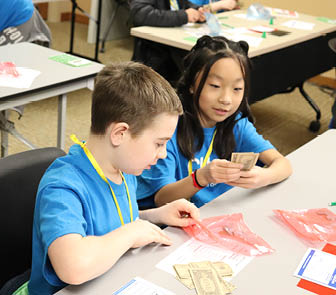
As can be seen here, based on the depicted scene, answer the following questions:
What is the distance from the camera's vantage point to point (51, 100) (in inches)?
171

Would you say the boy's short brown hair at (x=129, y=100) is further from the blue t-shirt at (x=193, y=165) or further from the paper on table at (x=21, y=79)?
the paper on table at (x=21, y=79)

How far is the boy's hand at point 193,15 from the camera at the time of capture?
363cm

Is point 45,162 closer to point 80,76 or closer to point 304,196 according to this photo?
point 304,196

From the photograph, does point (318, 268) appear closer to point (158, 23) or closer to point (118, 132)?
point (118, 132)

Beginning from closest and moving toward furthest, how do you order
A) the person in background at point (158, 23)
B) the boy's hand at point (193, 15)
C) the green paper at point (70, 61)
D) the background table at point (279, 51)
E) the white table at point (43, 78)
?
the white table at point (43, 78) < the green paper at point (70, 61) < the background table at point (279, 51) < the person in background at point (158, 23) < the boy's hand at point (193, 15)

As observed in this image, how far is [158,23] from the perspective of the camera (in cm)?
354

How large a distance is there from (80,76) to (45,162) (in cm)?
111

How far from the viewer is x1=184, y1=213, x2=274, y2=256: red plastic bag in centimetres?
124

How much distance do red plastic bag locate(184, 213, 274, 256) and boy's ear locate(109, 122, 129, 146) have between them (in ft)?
0.97

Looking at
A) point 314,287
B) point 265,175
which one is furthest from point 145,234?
point 265,175

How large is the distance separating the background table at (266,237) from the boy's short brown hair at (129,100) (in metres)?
0.29

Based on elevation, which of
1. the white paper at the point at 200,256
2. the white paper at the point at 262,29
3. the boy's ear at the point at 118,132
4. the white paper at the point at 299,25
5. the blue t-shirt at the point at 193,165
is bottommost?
the blue t-shirt at the point at 193,165

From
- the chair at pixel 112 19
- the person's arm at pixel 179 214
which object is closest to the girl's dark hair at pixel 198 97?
the person's arm at pixel 179 214

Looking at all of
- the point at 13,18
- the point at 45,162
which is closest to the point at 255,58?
the point at 13,18
